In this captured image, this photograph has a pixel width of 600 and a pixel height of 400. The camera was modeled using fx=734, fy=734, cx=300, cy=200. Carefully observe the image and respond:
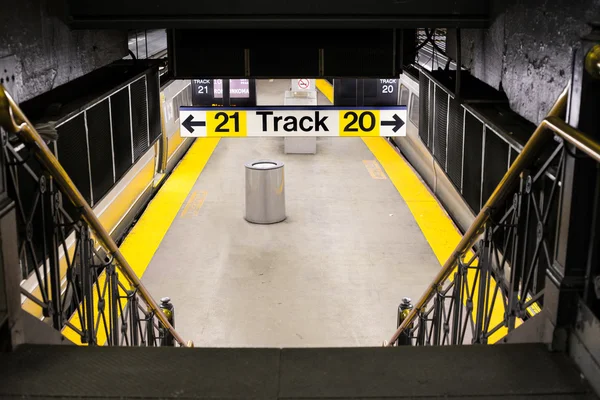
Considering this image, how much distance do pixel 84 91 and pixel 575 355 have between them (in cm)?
536

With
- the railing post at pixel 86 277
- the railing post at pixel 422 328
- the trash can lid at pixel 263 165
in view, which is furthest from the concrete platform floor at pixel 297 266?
the railing post at pixel 86 277

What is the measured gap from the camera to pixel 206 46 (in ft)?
27.4

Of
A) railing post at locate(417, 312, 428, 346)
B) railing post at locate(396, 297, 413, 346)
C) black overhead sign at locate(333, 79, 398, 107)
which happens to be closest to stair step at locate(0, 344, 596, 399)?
railing post at locate(417, 312, 428, 346)

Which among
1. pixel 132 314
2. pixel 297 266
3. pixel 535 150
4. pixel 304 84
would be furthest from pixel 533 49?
pixel 304 84

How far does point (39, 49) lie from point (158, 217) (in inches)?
237

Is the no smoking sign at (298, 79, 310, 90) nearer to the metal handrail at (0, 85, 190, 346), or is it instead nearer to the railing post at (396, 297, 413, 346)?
the railing post at (396, 297, 413, 346)

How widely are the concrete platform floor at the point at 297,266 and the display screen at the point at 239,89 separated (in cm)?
229

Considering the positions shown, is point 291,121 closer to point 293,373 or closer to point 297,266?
point 297,266

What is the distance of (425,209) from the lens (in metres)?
12.5

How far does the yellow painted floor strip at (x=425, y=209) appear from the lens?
10.3 m

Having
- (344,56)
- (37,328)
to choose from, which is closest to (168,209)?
(344,56)

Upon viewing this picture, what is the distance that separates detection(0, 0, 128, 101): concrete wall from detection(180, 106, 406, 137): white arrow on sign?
51.0 inches

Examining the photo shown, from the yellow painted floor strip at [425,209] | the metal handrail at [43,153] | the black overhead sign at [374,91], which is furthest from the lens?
the yellow painted floor strip at [425,209]

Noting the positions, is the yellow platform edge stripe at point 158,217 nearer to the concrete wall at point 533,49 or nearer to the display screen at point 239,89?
the display screen at point 239,89
